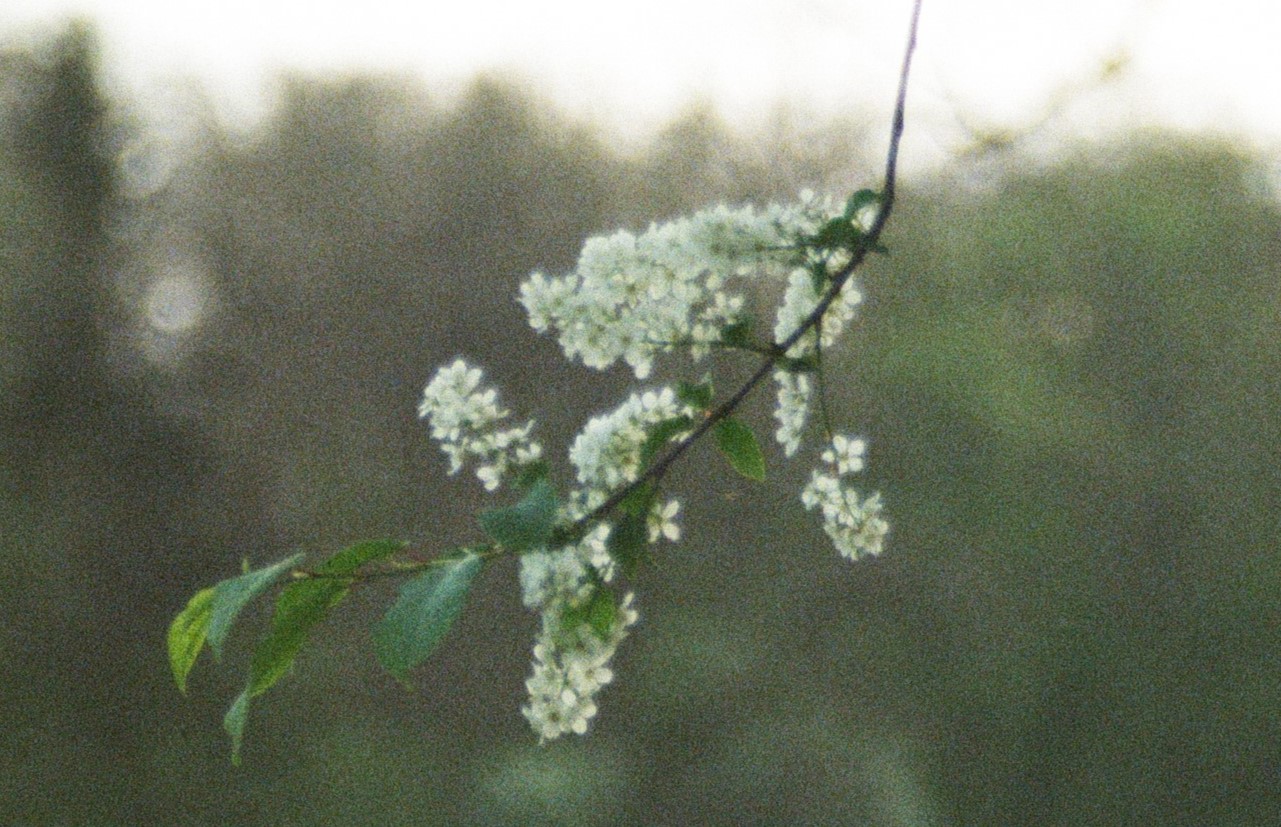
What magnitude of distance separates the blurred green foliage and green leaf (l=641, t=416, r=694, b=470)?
300cm

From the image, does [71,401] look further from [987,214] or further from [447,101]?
[987,214]

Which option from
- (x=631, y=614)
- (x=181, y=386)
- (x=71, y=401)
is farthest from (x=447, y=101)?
(x=631, y=614)

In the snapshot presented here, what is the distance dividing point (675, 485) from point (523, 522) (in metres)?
3.49

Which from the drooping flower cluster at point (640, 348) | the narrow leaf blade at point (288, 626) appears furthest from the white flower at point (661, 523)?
the narrow leaf blade at point (288, 626)

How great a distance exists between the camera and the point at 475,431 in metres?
0.45

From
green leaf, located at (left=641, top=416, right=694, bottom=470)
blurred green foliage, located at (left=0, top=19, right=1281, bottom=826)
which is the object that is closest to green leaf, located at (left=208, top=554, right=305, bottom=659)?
green leaf, located at (left=641, top=416, right=694, bottom=470)

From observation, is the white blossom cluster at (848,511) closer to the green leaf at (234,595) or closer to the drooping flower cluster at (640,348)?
the drooping flower cluster at (640,348)

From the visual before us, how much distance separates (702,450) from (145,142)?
1635 mm

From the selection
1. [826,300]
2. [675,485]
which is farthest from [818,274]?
[675,485]

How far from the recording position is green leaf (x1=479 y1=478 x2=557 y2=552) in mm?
318

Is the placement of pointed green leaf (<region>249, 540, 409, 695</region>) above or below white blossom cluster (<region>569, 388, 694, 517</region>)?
below

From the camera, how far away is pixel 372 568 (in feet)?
1.27

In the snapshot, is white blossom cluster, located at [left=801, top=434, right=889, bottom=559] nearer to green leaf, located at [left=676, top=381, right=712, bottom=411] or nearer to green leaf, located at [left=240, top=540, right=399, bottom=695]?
green leaf, located at [left=676, top=381, right=712, bottom=411]

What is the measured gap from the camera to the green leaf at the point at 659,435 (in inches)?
15.8
